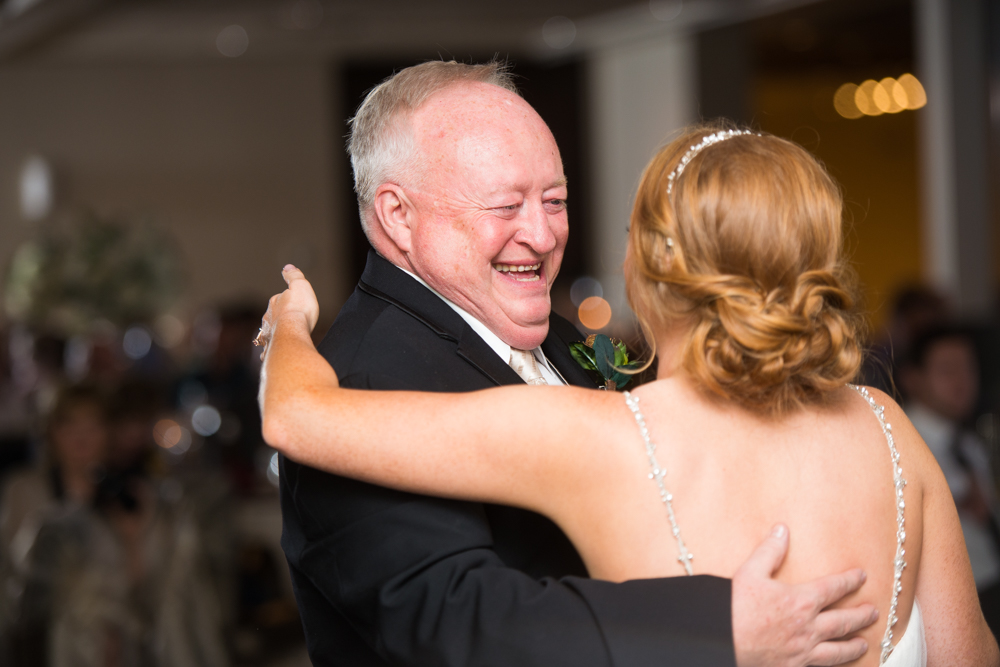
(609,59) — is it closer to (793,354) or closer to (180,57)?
(180,57)

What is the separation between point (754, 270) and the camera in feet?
3.61

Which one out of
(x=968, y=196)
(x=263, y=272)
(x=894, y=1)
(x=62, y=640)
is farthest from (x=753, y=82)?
(x=62, y=640)

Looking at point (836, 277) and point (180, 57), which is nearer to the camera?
point (836, 277)

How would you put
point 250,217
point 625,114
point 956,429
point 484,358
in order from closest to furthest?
point 484,358 → point 956,429 → point 250,217 → point 625,114

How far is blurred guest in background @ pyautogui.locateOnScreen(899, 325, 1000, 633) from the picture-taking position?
3.19 metres

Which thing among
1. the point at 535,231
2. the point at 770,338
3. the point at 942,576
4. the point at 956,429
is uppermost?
the point at 535,231

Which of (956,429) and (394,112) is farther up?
(394,112)

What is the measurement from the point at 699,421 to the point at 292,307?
0.59 metres

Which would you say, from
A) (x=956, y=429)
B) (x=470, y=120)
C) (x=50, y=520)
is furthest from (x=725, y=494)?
(x=50, y=520)

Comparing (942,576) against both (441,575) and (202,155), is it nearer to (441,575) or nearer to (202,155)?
(441,575)

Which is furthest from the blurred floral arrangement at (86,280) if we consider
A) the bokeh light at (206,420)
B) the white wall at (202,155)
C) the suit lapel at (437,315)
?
the suit lapel at (437,315)

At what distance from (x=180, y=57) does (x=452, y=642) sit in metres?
8.72

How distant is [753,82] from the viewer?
8.26m

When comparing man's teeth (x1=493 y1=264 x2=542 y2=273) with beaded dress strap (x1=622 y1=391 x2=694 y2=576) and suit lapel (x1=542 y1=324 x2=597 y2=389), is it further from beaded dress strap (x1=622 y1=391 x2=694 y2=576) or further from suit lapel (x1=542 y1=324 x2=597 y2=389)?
beaded dress strap (x1=622 y1=391 x2=694 y2=576)
